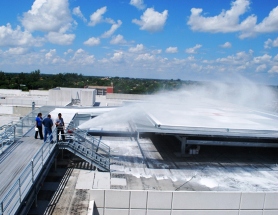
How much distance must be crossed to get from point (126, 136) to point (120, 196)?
1349 centimetres

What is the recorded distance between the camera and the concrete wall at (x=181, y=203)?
14219 millimetres

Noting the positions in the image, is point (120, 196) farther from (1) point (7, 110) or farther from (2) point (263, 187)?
(1) point (7, 110)

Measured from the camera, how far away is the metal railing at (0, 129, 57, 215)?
10367 millimetres

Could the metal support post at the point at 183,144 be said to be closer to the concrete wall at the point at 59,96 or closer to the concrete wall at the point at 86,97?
the concrete wall at the point at 86,97

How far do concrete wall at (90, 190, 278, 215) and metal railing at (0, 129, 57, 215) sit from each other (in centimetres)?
288

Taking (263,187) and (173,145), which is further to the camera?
(173,145)

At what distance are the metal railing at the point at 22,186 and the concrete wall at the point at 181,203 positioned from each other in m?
2.88

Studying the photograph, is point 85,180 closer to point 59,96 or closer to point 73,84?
point 59,96

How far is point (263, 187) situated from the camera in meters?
17.4

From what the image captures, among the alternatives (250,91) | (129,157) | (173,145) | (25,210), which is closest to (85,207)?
(25,210)

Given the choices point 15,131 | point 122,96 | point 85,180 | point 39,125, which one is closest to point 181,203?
point 85,180

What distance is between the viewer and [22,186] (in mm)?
12008

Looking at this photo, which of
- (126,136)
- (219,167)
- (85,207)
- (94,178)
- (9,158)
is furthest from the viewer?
(126,136)

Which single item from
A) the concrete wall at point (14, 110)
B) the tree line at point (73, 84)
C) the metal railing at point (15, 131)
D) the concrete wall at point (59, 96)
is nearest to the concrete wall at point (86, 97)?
the concrete wall at point (59, 96)
